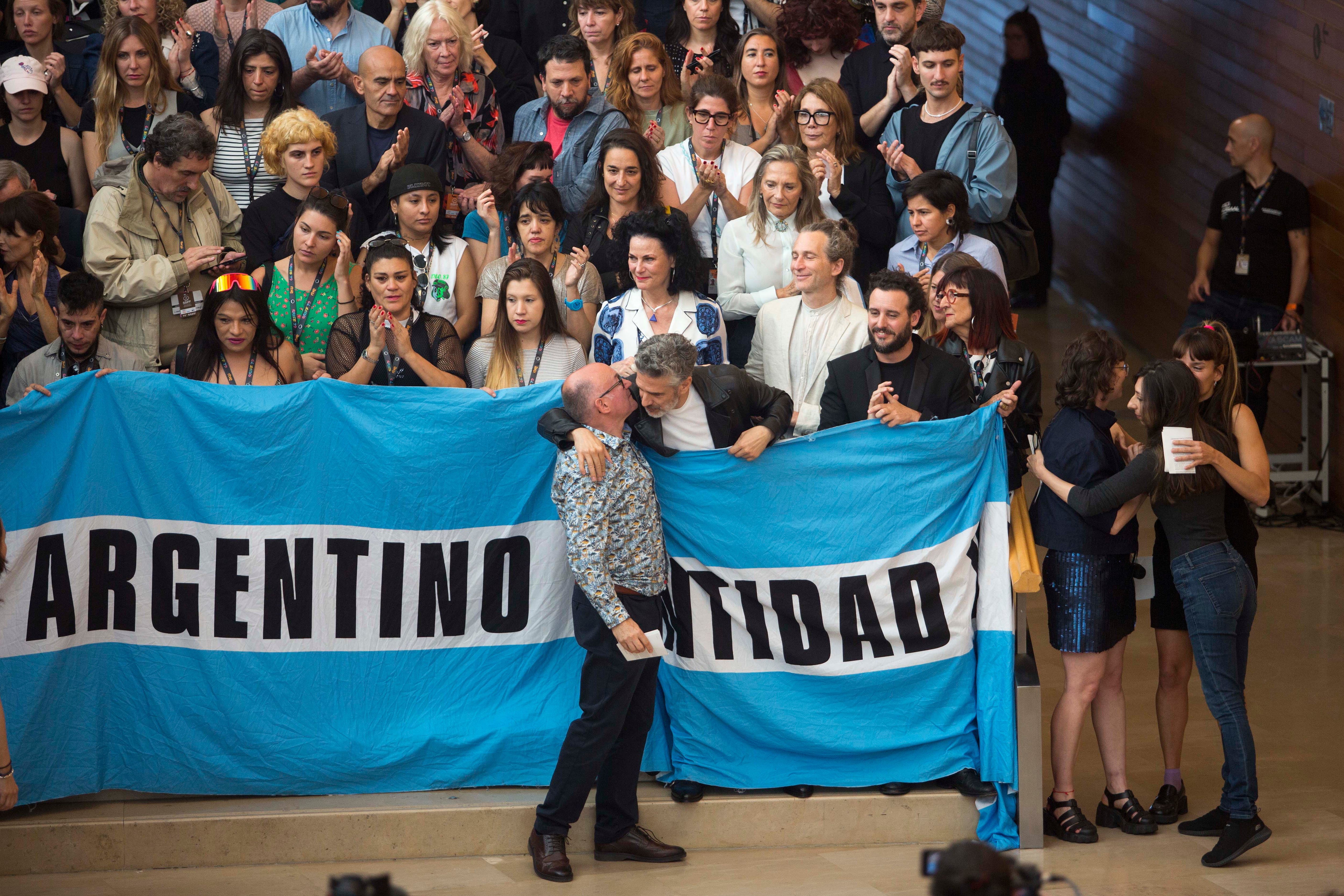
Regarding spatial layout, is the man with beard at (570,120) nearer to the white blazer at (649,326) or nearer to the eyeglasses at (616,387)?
the white blazer at (649,326)

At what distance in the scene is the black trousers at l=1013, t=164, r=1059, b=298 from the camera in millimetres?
12016

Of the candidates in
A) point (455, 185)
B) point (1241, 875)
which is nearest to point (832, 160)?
point (455, 185)

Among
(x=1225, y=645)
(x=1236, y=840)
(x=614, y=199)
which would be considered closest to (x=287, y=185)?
(x=614, y=199)

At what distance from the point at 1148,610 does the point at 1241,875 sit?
3.32 m

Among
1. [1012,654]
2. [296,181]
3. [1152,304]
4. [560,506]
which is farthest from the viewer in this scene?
[1152,304]

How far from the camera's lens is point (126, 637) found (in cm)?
477

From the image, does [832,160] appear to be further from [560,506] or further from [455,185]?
[560,506]

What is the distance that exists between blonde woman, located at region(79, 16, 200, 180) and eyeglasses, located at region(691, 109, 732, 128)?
2407 mm

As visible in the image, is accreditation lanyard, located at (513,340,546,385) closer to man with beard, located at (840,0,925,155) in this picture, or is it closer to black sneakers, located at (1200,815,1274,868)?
man with beard, located at (840,0,925,155)

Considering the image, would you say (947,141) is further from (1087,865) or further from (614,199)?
(1087,865)

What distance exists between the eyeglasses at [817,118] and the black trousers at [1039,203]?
587 centimetres

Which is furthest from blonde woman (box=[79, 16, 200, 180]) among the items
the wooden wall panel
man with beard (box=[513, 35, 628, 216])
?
the wooden wall panel

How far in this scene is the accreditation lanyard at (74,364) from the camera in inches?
204

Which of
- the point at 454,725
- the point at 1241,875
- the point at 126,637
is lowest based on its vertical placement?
the point at 1241,875
